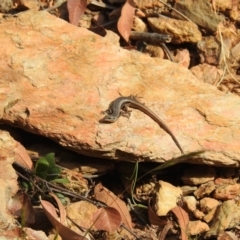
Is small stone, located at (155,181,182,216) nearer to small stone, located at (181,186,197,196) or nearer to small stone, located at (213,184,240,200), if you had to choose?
small stone, located at (181,186,197,196)

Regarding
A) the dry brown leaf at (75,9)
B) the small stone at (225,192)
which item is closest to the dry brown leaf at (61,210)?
the small stone at (225,192)

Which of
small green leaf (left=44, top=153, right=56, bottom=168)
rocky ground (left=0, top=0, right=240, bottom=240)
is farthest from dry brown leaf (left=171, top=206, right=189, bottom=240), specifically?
small green leaf (left=44, top=153, right=56, bottom=168)

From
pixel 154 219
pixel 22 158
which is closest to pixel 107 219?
pixel 154 219

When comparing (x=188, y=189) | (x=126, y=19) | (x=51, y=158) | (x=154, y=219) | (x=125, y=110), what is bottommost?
(x=154, y=219)

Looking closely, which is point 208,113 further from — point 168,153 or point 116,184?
point 116,184

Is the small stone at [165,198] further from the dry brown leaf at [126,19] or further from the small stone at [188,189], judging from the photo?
the dry brown leaf at [126,19]

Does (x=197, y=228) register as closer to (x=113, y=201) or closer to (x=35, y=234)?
(x=113, y=201)
